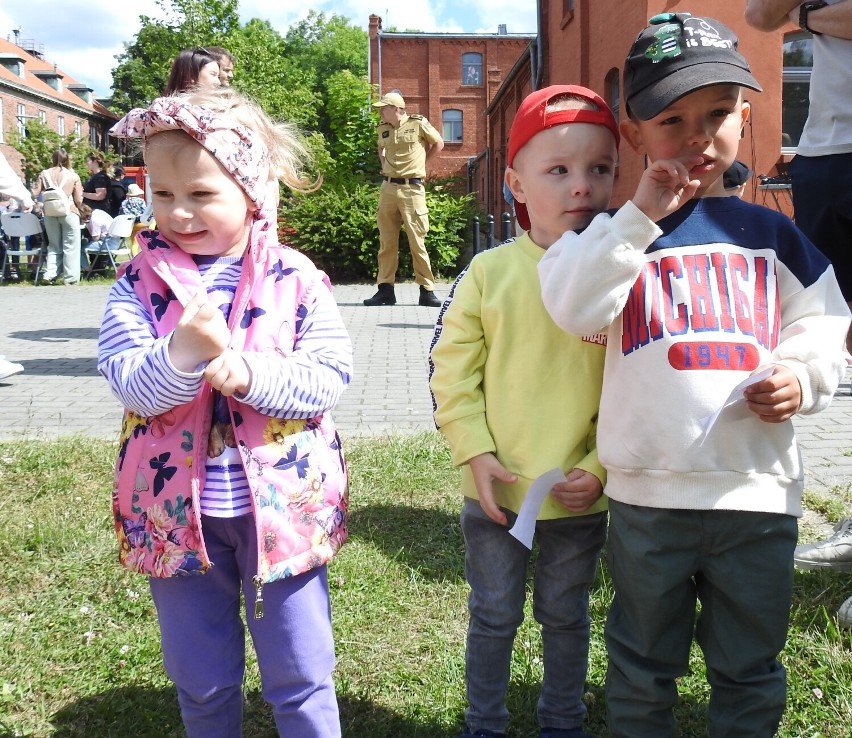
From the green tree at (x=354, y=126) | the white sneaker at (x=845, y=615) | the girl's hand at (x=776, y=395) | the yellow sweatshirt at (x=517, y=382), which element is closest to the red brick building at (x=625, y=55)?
the green tree at (x=354, y=126)

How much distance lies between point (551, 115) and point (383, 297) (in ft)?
33.5

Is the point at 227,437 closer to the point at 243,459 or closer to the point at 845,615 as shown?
the point at 243,459

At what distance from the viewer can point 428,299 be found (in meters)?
12.1

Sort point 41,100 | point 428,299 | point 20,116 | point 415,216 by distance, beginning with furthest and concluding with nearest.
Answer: point 41,100 < point 20,116 < point 428,299 < point 415,216

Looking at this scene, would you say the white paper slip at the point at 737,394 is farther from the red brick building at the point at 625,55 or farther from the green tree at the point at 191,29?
the green tree at the point at 191,29

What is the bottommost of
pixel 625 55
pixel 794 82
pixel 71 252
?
pixel 71 252

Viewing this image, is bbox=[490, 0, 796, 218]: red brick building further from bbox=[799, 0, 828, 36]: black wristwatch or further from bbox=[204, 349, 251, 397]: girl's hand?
bbox=[204, 349, 251, 397]: girl's hand

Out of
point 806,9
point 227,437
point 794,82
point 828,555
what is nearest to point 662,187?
point 227,437

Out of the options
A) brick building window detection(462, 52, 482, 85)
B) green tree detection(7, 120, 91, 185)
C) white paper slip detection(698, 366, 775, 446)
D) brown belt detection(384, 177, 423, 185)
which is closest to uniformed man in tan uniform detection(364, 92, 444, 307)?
brown belt detection(384, 177, 423, 185)

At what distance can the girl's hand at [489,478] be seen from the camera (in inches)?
81.5

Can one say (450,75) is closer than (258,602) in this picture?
No

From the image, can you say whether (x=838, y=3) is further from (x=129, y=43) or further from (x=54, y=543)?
(x=129, y=43)

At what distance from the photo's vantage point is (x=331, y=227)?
1639cm

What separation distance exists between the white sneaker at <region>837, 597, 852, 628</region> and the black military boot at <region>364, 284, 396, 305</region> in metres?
9.56
